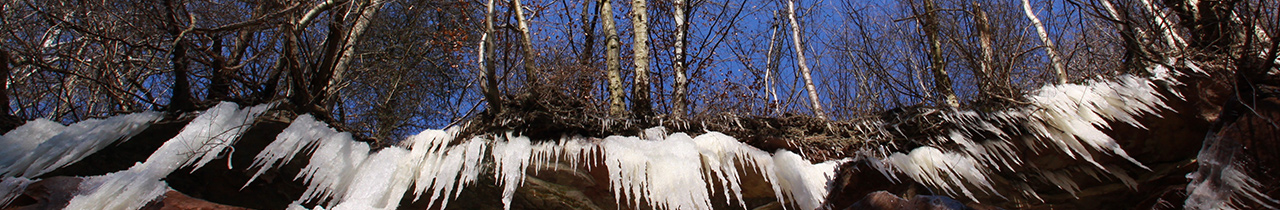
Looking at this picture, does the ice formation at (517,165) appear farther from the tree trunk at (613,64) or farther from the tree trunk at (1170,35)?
the tree trunk at (1170,35)

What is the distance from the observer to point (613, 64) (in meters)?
5.15

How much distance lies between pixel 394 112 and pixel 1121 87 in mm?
7434

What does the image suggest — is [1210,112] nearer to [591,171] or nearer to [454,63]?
[591,171]

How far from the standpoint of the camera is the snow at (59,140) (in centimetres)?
342

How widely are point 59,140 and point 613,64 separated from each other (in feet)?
11.6

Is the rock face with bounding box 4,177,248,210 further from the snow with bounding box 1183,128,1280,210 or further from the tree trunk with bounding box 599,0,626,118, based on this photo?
the snow with bounding box 1183,128,1280,210

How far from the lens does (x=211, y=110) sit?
3.63m

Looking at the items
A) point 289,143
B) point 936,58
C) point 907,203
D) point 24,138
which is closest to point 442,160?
point 289,143

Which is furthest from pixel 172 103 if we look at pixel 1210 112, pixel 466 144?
pixel 1210 112

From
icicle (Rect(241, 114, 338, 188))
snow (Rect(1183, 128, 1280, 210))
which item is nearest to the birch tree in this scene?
snow (Rect(1183, 128, 1280, 210))

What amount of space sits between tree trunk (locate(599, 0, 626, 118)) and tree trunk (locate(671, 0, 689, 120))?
54 cm

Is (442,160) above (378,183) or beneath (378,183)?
→ above

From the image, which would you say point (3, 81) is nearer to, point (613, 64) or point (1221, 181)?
point (613, 64)

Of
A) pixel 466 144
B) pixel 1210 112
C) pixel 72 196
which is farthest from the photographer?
pixel 466 144
